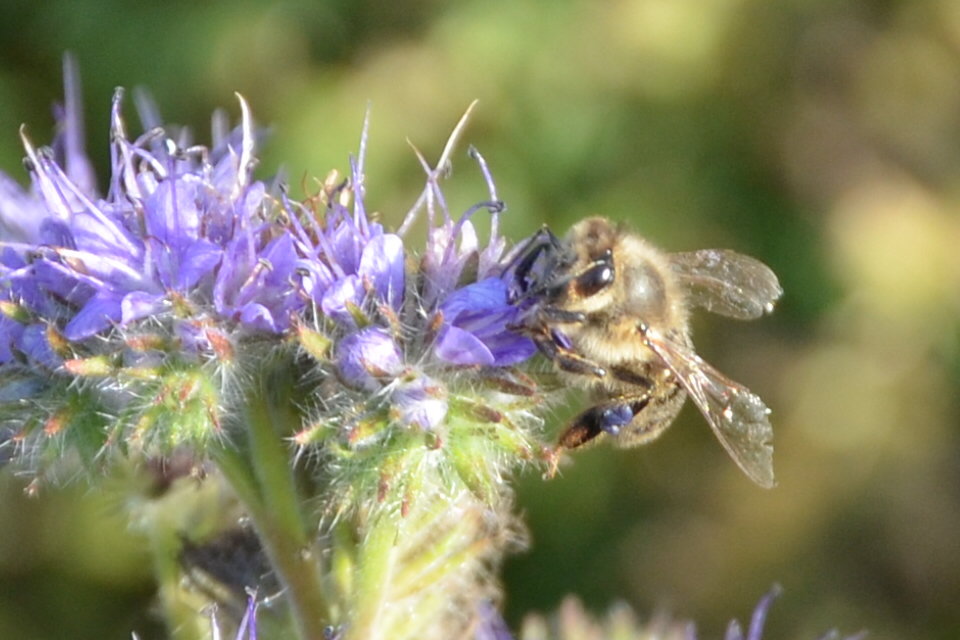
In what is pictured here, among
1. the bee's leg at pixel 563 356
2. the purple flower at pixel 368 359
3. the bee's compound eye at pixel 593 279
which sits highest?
the bee's compound eye at pixel 593 279

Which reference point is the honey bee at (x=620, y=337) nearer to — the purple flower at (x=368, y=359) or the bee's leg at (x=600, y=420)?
the bee's leg at (x=600, y=420)

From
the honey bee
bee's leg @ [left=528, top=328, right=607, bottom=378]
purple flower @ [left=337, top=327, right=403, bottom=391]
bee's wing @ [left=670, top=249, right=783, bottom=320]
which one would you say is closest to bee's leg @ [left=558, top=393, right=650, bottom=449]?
the honey bee

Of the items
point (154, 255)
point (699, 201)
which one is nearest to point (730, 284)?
point (154, 255)

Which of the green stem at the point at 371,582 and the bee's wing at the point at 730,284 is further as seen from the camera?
the bee's wing at the point at 730,284

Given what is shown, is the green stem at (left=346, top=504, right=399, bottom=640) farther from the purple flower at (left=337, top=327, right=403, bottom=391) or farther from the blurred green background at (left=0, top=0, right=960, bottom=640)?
the blurred green background at (left=0, top=0, right=960, bottom=640)

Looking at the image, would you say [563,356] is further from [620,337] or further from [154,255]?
[154,255]

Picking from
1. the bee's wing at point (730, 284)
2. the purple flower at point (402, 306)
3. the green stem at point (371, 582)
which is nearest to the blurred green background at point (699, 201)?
the bee's wing at point (730, 284)

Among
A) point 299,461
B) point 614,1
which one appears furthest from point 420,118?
point 299,461
